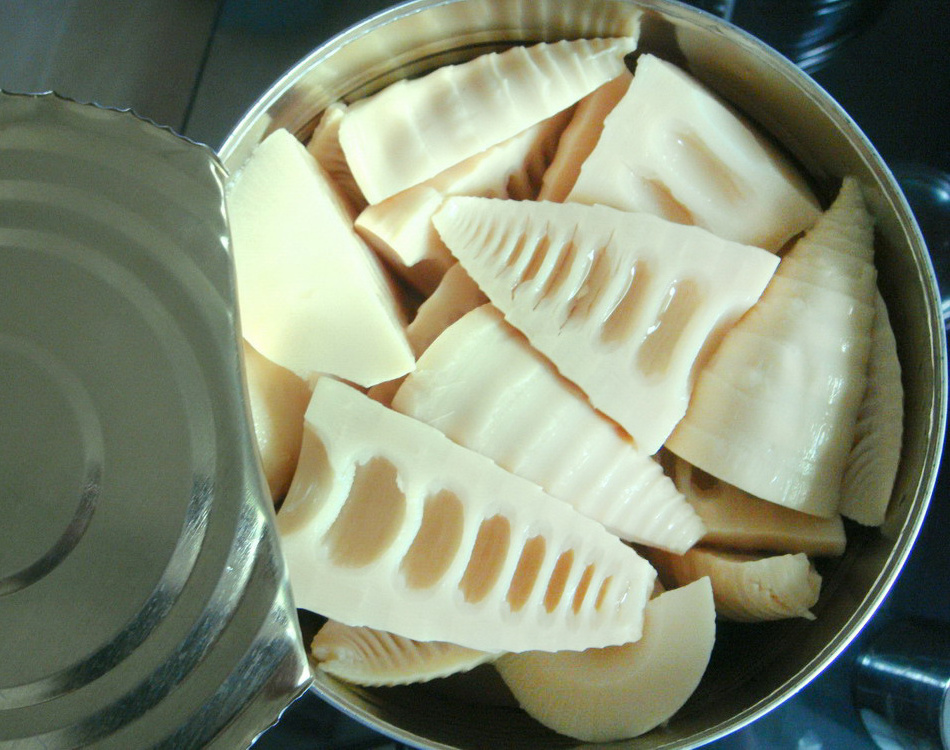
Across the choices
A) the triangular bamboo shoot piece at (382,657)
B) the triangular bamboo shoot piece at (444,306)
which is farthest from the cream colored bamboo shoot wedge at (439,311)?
the triangular bamboo shoot piece at (382,657)

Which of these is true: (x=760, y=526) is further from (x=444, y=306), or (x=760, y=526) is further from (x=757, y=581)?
(x=444, y=306)

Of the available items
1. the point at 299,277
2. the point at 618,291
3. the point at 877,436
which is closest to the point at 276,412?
the point at 299,277

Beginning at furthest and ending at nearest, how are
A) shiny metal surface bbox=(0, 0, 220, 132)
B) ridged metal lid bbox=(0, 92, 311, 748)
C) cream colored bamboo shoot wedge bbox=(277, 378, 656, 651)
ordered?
shiny metal surface bbox=(0, 0, 220, 132) < cream colored bamboo shoot wedge bbox=(277, 378, 656, 651) < ridged metal lid bbox=(0, 92, 311, 748)

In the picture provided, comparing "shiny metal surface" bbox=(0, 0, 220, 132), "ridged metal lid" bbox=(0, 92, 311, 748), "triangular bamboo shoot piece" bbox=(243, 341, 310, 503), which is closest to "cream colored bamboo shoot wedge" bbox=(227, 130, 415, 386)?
"triangular bamboo shoot piece" bbox=(243, 341, 310, 503)

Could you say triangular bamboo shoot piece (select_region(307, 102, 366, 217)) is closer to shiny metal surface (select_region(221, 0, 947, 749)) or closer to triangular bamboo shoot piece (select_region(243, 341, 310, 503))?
shiny metal surface (select_region(221, 0, 947, 749))

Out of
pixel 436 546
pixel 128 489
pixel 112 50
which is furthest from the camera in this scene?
pixel 112 50

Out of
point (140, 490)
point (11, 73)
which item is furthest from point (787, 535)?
point (11, 73)
